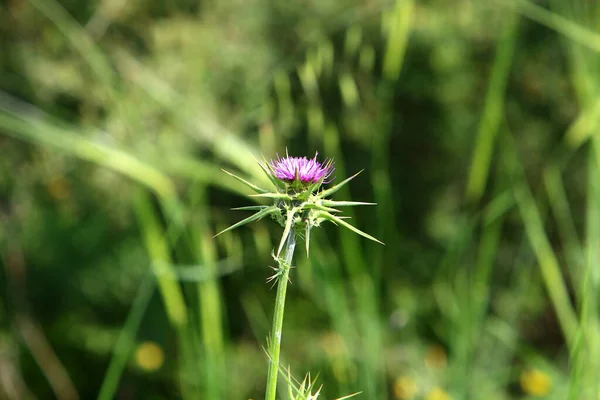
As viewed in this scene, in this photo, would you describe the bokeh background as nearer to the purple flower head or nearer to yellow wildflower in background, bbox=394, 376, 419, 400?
yellow wildflower in background, bbox=394, 376, 419, 400

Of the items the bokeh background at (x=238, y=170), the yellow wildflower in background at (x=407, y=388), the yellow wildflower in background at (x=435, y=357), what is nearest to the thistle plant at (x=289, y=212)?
the bokeh background at (x=238, y=170)

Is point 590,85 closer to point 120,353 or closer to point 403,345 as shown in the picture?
point 120,353

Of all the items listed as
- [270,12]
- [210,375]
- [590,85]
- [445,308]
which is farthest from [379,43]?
[210,375]

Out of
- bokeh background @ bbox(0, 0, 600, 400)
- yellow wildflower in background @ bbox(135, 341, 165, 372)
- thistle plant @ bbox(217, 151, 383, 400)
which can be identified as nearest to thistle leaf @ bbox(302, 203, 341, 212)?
thistle plant @ bbox(217, 151, 383, 400)

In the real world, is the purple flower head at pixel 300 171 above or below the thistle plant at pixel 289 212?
above

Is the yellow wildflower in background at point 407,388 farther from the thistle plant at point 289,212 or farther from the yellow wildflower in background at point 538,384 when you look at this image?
the thistle plant at point 289,212

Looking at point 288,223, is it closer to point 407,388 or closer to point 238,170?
point 238,170
